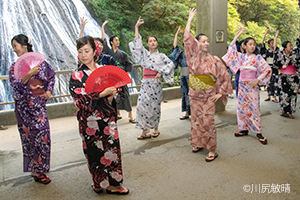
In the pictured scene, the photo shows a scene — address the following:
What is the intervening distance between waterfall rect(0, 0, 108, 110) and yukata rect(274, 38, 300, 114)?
7.02 m

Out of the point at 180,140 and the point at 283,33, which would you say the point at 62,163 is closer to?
the point at 180,140

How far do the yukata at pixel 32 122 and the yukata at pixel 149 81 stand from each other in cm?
168

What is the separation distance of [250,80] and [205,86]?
1.14 m

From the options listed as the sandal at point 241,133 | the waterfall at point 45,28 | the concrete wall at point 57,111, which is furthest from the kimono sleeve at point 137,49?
the waterfall at point 45,28

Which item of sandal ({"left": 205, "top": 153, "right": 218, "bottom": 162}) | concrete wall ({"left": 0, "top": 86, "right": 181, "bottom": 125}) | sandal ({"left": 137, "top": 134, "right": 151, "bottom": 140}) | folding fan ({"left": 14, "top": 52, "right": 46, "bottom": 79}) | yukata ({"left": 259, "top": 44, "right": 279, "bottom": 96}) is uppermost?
folding fan ({"left": 14, "top": 52, "right": 46, "bottom": 79})

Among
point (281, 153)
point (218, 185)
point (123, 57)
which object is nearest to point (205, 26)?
point (123, 57)

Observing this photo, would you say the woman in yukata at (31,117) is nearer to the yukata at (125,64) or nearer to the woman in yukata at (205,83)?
the woman in yukata at (205,83)

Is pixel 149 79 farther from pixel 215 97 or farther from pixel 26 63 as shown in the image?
pixel 26 63

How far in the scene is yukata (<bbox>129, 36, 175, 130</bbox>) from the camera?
4113mm

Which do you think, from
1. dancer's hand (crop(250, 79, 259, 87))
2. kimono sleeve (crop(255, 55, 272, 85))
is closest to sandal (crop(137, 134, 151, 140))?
dancer's hand (crop(250, 79, 259, 87))

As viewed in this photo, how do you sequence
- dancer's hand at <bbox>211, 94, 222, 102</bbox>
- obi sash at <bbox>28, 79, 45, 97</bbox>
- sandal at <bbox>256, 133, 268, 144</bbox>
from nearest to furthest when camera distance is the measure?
obi sash at <bbox>28, 79, 45, 97</bbox>
dancer's hand at <bbox>211, 94, 222, 102</bbox>
sandal at <bbox>256, 133, 268, 144</bbox>

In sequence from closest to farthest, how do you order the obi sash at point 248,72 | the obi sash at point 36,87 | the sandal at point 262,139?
the obi sash at point 36,87 < the sandal at point 262,139 < the obi sash at point 248,72

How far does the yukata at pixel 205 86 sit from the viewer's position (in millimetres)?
3279

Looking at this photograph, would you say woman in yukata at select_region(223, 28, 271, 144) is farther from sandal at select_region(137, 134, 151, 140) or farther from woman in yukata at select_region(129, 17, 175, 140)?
sandal at select_region(137, 134, 151, 140)
